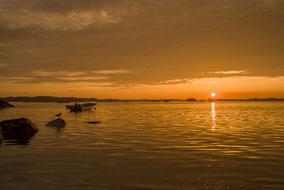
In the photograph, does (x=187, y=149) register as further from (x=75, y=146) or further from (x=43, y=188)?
(x=43, y=188)

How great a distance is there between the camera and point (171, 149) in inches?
827

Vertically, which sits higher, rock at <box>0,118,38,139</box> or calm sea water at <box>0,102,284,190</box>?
rock at <box>0,118,38,139</box>

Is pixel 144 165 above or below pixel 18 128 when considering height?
below

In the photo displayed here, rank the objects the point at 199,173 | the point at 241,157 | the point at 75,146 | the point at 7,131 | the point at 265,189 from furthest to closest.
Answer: the point at 7,131
the point at 75,146
the point at 241,157
the point at 199,173
the point at 265,189

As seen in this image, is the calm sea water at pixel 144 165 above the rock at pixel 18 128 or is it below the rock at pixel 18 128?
below

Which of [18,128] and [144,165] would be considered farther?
[18,128]

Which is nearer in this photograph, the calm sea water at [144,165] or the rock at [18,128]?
the calm sea water at [144,165]

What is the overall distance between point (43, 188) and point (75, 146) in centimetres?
1154

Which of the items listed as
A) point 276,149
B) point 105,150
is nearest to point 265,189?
point 276,149

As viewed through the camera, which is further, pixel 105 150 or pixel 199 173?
pixel 105 150

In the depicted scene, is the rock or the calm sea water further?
the rock

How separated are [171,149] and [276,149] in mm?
7512

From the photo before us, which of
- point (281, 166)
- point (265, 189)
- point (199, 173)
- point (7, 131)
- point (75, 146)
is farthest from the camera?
point (7, 131)

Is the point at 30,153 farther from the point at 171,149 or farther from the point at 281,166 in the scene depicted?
the point at 281,166
